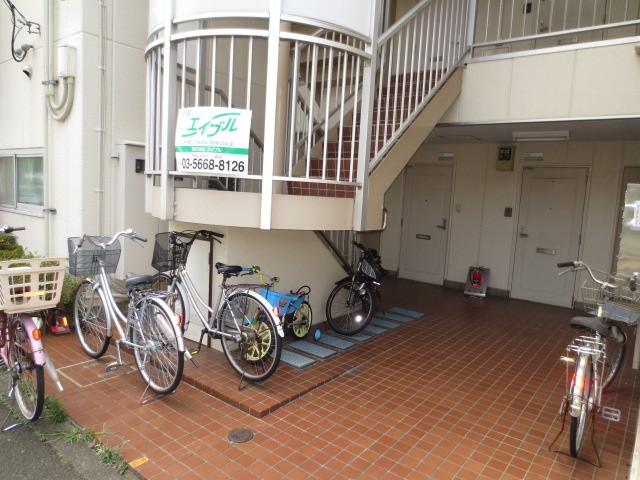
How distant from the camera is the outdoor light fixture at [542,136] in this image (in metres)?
6.28

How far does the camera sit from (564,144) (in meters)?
7.36

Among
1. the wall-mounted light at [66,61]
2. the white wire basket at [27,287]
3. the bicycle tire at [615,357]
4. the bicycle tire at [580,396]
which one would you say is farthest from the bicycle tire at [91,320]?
the bicycle tire at [615,357]

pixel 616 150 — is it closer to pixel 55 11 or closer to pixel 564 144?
pixel 564 144

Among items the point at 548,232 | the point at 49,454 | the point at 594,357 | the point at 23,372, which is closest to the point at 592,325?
the point at 594,357

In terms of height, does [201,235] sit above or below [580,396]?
above

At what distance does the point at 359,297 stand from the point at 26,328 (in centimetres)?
358

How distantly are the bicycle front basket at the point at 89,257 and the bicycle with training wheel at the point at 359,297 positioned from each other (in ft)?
8.47

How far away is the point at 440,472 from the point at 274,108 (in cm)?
305

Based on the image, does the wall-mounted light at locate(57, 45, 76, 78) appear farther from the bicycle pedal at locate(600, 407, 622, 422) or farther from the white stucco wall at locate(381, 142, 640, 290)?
the bicycle pedal at locate(600, 407, 622, 422)

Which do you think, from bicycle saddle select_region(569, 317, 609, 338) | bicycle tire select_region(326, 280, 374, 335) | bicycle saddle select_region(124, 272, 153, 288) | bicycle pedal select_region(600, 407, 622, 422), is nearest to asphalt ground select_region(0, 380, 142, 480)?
bicycle saddle select_region(124, 272, 153, 288)

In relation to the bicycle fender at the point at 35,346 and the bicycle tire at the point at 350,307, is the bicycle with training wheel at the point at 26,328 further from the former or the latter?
the bicycle tire at the point at 350,307

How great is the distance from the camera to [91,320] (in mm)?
4602

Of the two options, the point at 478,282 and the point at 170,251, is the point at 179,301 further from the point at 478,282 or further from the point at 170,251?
the point at 478,282

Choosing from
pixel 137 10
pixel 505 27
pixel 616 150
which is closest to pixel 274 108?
pixel 137 10
